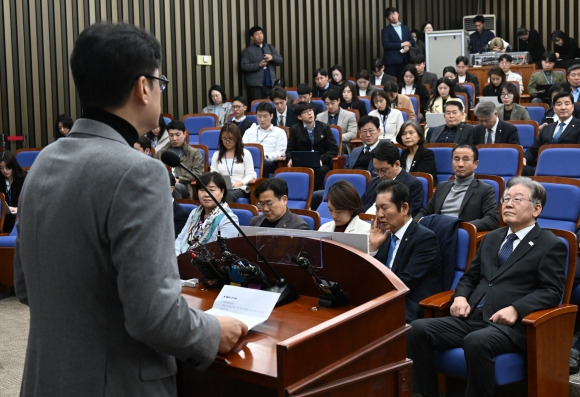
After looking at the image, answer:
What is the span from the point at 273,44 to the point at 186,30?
59.7 inches

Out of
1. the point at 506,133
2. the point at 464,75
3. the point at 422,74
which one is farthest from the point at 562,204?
the point at 422,74

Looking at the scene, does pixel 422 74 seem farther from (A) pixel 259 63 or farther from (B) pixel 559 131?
(B) pixel 559 131

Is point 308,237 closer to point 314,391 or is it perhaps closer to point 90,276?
point 314,391

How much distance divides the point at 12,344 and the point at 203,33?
243 inches

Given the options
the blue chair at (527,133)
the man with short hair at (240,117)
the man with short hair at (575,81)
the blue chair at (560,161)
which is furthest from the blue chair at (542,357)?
the man with short hair at (575,81)

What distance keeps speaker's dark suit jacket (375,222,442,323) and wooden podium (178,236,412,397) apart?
1.33m

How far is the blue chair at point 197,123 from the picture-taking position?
8.22 metres

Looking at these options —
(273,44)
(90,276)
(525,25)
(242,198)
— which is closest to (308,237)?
(90,276)

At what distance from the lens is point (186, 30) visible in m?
9.24

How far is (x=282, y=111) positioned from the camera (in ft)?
25.9

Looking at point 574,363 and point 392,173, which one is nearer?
point 574,363

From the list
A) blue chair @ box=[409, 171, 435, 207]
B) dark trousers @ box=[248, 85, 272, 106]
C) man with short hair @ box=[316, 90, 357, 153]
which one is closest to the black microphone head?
blue chair @ box=[409, 171, 435, 207]

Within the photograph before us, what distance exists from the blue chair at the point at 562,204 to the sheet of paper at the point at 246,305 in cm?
272

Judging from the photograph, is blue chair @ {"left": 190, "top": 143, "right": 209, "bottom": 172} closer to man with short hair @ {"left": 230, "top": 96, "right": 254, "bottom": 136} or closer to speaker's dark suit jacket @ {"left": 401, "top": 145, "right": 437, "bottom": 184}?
man with short hair @ {"left": 230, "top": 96, "right": 254, "bottom": 136}
